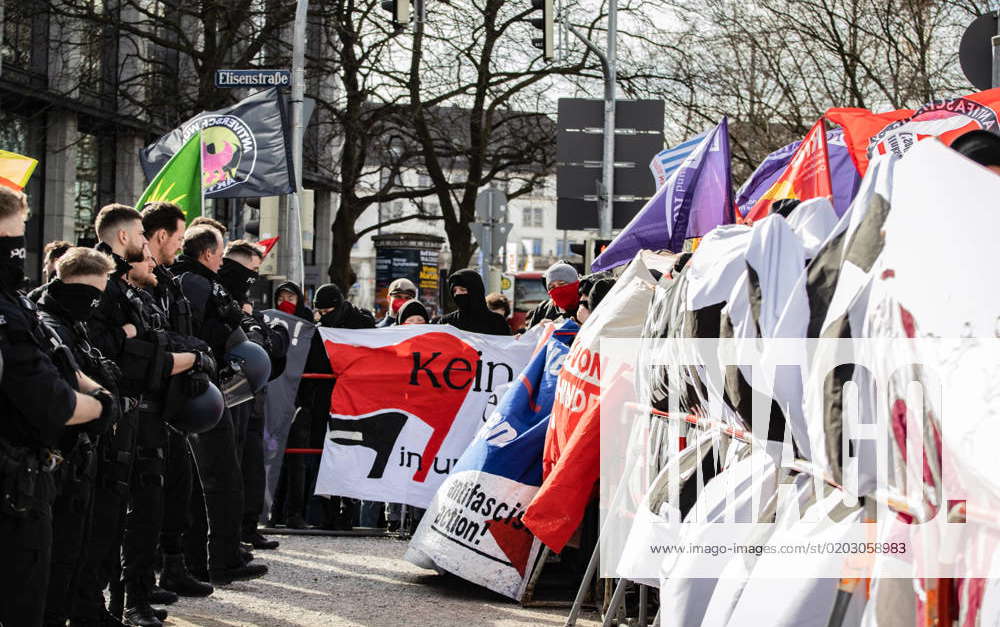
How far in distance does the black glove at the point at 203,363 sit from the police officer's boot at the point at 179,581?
1517 mm

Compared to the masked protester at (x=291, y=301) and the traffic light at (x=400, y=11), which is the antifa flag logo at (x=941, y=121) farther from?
the traffic light at (x=400, y=11)

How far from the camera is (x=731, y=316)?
157 inches

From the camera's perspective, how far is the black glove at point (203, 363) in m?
6.19

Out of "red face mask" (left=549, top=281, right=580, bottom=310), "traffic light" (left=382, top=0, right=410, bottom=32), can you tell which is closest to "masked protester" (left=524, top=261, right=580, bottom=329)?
"red face mask" (left=549, top=281, right=580, bottom=310)

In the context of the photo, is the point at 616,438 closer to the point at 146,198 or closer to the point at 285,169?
the point at 146,198

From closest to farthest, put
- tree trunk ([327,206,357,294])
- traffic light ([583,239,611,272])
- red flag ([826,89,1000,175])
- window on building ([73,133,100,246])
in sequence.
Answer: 1. red flag ([826,89,1000,175])
2. traffic light ([583,239,611,272])
3. tree trunk ([327,206,357,294])
4. window on building ([73,133,100,246])

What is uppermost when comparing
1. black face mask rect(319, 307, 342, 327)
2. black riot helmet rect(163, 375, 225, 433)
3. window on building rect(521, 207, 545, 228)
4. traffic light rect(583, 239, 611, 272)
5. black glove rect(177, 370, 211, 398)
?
window on building rect(521, 207, 545, 228)

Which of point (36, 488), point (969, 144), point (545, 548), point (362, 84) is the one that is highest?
point (362, 84)

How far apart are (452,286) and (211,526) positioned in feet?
12.1

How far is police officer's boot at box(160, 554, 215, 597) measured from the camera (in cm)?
727

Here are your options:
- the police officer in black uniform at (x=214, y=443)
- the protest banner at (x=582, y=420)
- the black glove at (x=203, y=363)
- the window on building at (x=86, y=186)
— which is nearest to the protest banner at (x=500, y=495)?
the protest banner at (x=582, y=420)

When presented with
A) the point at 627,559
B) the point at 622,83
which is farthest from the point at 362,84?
the point at 627,559

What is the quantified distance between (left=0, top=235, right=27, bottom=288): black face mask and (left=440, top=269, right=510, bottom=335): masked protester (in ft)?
20.1

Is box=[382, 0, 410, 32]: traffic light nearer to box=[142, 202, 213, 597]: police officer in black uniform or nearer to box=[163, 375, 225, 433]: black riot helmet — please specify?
box=[142, 202, 213, 597]: police officer in black uniform
